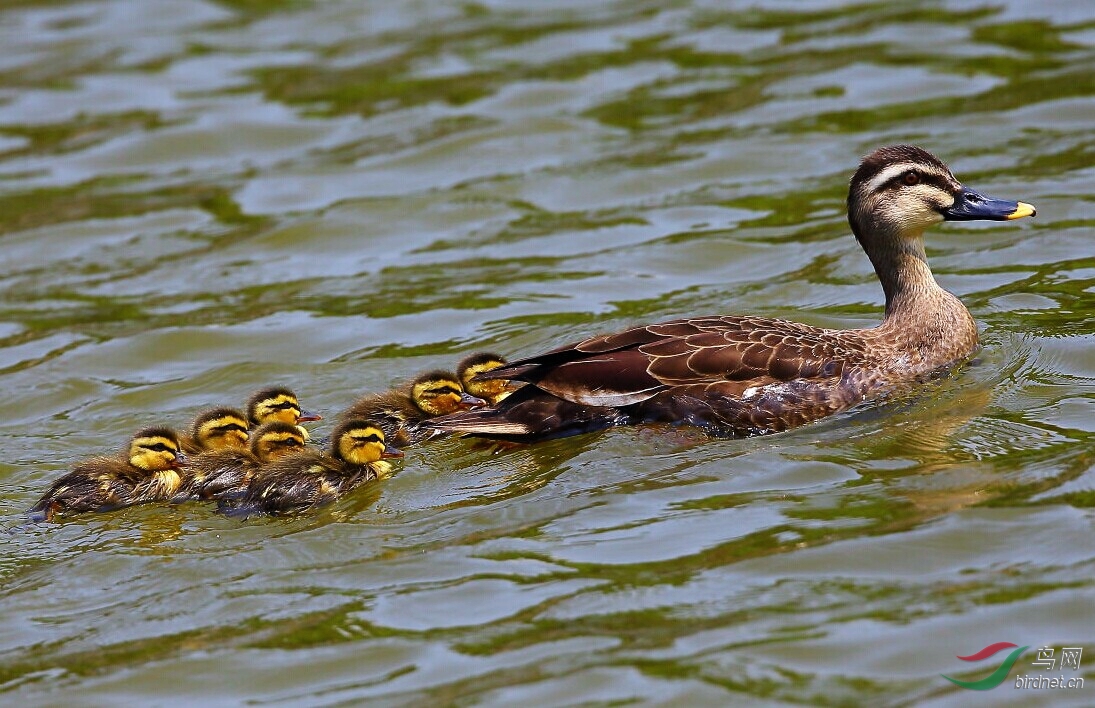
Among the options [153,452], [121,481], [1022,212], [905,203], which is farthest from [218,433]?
[1022,212]

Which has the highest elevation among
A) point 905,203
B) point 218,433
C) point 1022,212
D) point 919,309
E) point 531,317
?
point 905,203

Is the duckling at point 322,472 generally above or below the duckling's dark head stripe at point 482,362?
below

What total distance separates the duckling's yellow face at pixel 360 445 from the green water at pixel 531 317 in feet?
0.58

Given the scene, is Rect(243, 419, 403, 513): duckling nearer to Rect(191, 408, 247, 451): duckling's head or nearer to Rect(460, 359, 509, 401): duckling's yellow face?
Rect(191, 408, 247, 451): duckling's head

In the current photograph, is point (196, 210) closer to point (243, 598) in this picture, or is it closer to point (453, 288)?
point (453, 288)

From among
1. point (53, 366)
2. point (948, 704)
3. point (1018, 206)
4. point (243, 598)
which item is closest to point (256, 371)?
point (53, 366)

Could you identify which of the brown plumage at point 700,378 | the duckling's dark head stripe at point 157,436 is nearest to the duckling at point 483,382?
the brown plumage at point 700,378

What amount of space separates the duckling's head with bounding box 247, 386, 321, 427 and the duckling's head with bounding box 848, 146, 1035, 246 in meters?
3.17

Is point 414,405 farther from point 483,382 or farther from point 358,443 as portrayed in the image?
point 358,443

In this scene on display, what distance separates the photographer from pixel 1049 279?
33.2ft

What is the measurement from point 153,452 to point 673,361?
8.20 feet

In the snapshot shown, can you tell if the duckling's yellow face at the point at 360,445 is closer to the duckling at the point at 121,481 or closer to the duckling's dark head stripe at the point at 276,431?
the duckling's dark head stripe at the point at 276,431

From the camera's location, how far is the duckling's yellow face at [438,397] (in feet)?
27.8

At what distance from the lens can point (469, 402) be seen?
8.49 metres
